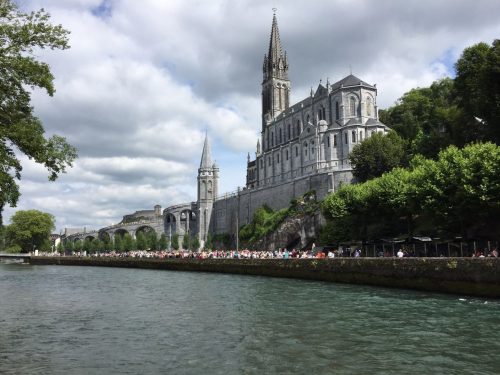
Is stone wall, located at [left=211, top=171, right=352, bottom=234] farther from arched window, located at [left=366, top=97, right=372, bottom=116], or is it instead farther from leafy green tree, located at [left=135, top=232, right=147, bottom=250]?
arched window, located at [left=366, top=97, right=372, bottom=116]

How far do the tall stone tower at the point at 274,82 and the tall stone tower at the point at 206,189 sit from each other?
494 inches

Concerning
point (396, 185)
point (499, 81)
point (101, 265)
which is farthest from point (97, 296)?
point (101, 265)

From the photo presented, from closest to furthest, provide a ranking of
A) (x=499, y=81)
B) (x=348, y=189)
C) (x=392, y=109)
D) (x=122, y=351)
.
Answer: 1. (x=122, y=351)
2. (x=499, y=81)
3. (x=348, y=189)
4. (x=392, y=109)

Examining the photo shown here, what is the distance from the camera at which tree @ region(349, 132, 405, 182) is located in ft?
166

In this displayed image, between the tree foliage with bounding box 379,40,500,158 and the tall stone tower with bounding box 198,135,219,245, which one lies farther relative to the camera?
the tall stone tower with bounding box 198,135,219,245

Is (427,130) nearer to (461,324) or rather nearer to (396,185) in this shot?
(396,185)

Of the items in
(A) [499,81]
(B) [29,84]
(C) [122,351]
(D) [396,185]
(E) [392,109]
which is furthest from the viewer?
(E) [392,109]

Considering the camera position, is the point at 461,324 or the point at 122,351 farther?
the point at 461,324

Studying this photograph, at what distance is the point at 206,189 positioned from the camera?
91.9 meters

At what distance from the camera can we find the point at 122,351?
399 inches

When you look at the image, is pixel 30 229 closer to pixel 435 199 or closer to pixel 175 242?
pixel 175 242

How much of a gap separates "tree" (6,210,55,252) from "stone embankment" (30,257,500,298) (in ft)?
226

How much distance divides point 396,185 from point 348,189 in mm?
6885

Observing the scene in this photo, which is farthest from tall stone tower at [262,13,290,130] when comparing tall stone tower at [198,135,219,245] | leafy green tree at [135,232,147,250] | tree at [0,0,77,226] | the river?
tree at [0,0,77,226]
